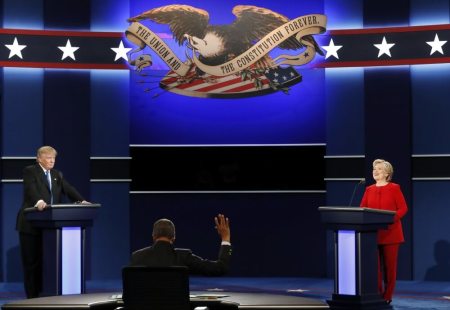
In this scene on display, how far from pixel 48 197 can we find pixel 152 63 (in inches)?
111

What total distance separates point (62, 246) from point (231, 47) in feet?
12.2

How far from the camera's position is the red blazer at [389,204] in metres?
7.81

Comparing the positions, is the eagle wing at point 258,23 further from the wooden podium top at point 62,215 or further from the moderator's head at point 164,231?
the moderator's head at point 164,231

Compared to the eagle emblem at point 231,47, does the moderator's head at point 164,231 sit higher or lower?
lower

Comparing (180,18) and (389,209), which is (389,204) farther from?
(180,18)

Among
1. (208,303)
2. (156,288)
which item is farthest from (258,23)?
(156,288)

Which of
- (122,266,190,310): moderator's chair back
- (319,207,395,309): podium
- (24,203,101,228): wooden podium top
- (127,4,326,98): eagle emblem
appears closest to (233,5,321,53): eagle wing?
(127,4,326,98): eagle emblem

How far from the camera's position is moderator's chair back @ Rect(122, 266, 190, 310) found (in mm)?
4262

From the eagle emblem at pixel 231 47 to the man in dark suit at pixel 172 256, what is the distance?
5662 millimetres

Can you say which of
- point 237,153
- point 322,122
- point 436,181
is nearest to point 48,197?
point 237,153

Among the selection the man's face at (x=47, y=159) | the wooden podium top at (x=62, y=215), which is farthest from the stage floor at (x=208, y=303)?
the man's face at (x=47, y=159)

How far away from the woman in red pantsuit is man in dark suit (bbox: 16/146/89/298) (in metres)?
2.54

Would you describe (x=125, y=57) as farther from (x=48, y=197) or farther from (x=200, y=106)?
(x=48, y=197)

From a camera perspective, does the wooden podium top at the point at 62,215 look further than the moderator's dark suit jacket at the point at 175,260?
Yes
